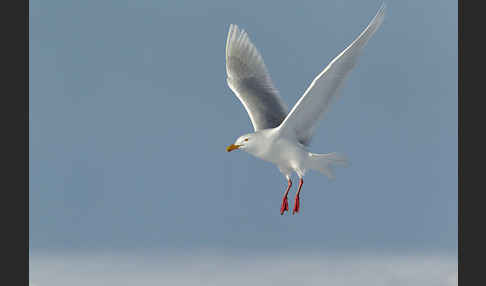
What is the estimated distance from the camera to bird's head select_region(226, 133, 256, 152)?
8803mm

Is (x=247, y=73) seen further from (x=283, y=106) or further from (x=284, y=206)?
(x=284, y=206)

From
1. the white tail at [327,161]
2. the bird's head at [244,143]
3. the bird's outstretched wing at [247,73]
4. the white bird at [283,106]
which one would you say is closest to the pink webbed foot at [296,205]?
the white bird at [283,106]

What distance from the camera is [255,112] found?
962 centimetres

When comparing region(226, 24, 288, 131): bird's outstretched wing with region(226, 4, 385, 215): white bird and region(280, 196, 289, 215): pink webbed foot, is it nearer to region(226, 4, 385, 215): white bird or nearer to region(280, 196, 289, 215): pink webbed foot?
region(226, 4, 385, 215): white bird

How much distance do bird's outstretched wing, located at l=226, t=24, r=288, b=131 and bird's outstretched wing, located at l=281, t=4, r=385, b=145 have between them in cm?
130

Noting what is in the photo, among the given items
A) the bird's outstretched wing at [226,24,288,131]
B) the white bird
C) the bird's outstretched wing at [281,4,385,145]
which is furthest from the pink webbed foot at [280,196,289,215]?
the bird's outstretched wing at [226,24,288,131]

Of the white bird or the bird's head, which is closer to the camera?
the white bird

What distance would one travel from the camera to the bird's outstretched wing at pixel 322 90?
7.56 meters

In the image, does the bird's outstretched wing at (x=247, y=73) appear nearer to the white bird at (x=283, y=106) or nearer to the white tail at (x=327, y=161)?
the white bird at (x=283, y=106)

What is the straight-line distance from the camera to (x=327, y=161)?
29.1 feet

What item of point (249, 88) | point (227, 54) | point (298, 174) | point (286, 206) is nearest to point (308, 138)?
point (298, 174)

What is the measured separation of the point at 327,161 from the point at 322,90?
4.41 ft

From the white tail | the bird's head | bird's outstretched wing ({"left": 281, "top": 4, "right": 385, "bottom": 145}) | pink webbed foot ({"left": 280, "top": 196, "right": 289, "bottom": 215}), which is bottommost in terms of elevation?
pink webbed foot ({"left": 280, "top": 196, "right": 289, "bottom": 215})

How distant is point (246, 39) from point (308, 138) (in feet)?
8.14
